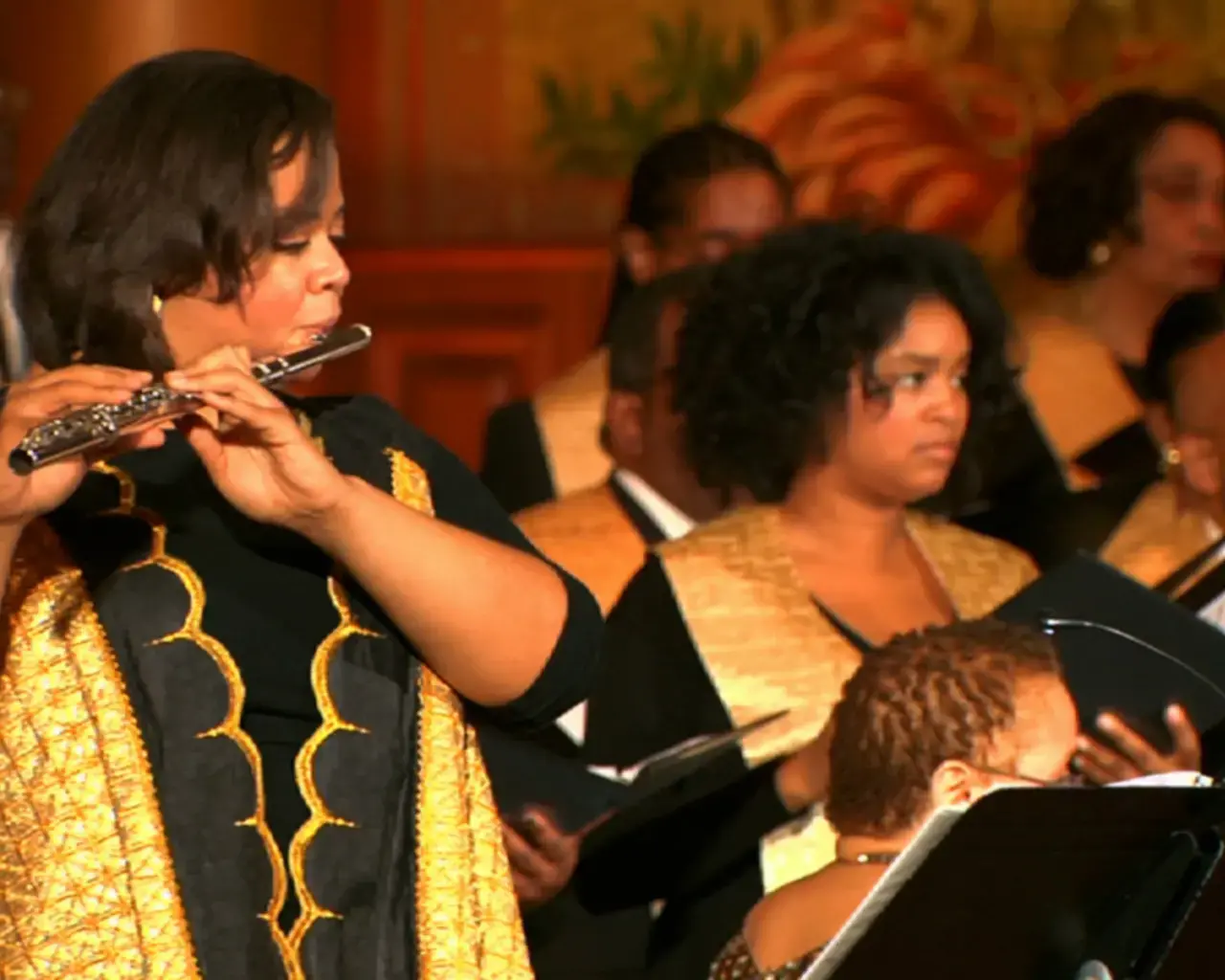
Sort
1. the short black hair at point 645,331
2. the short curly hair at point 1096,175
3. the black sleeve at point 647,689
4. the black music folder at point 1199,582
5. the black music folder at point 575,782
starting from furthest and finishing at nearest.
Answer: the short curly hair at point 1096,175, the short black hair at point 645,331, the black music folder at point 1199,582, the black sleeve at point 647,689, the black music folder at point 575,782

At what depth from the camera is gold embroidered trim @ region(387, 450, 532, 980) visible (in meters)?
2.39

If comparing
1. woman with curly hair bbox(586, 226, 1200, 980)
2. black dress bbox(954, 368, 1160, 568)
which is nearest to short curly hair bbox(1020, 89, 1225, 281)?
black dress bbox(954, 368, 1160, 568)

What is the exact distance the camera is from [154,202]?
7.74ft

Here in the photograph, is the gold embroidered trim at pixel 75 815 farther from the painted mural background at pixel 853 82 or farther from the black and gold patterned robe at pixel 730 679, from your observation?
the painted mural background at pixel 853 82

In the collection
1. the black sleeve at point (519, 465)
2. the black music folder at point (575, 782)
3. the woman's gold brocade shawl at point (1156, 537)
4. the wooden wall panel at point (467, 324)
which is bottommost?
the wooden wall panel at point (467, 324)

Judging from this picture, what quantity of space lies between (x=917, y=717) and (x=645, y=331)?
1.35m

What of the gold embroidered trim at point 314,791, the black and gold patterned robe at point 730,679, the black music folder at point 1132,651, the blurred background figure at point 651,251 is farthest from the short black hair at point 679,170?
the gold embroidered trim at point 314,791

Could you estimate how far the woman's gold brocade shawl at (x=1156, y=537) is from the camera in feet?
13.7

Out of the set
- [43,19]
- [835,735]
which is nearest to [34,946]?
[835,735]

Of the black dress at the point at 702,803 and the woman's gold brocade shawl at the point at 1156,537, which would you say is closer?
the black dress at the point at 702,803

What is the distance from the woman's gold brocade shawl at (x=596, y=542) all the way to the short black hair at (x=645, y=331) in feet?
0.59

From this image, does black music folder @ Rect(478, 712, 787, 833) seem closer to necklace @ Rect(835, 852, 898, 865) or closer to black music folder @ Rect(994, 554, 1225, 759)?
necklace @ Rect(835, 852, 898, 865)

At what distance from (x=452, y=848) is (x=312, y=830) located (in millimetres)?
129

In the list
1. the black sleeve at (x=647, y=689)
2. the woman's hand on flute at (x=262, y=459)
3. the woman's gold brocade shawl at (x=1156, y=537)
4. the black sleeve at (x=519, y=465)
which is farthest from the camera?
the black sleeve at (x=519, y=465)
